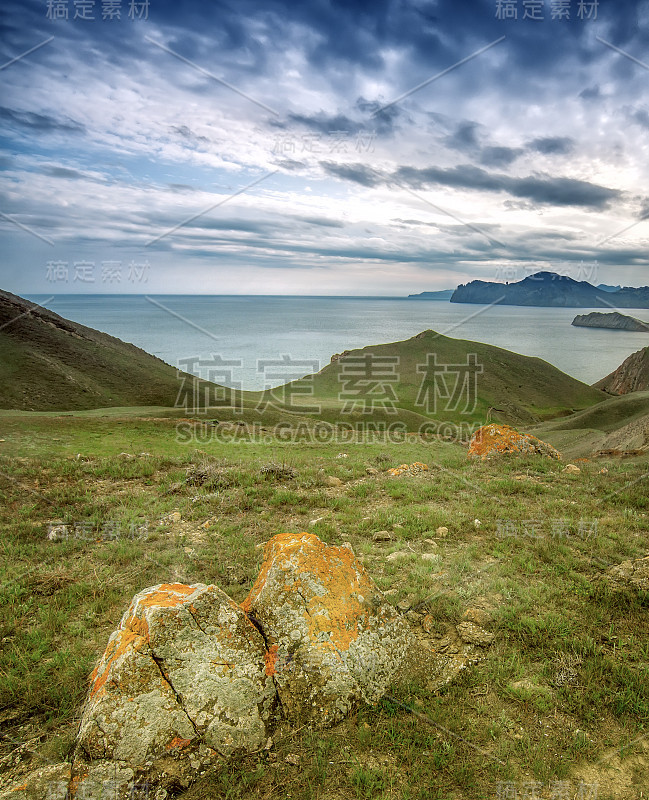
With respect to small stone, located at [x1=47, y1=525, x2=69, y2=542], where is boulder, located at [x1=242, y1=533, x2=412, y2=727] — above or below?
above

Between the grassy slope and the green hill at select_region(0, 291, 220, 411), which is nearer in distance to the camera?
the grassy slope

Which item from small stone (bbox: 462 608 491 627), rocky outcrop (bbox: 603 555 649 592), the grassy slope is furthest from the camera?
the grassy slope

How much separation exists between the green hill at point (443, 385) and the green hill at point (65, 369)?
2086 cm

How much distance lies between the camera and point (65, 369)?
5272 centimetres

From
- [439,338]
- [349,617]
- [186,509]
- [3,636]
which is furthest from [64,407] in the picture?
[439,338]

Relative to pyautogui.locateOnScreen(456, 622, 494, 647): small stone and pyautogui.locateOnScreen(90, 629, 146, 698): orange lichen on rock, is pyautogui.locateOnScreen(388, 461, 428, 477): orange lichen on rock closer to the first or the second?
pyautogui.locateOnScreen(456, 622, 494, 647): small stone

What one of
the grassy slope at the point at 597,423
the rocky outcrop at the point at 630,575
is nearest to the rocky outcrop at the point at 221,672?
the rocky outcrop at the point at 630,575

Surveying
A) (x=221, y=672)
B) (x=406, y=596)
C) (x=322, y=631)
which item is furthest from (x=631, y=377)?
(x=221, y=672)

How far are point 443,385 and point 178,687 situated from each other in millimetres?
81497

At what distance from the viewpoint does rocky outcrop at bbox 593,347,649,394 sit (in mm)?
86088

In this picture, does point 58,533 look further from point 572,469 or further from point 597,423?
point 597,423

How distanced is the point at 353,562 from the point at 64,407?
167 feet

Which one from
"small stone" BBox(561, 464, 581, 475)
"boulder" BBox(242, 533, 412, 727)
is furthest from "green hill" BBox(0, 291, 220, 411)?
"small stone" BBox(561, 464, 581, 475)

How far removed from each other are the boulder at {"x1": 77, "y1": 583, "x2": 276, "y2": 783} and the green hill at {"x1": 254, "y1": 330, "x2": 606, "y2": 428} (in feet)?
163
